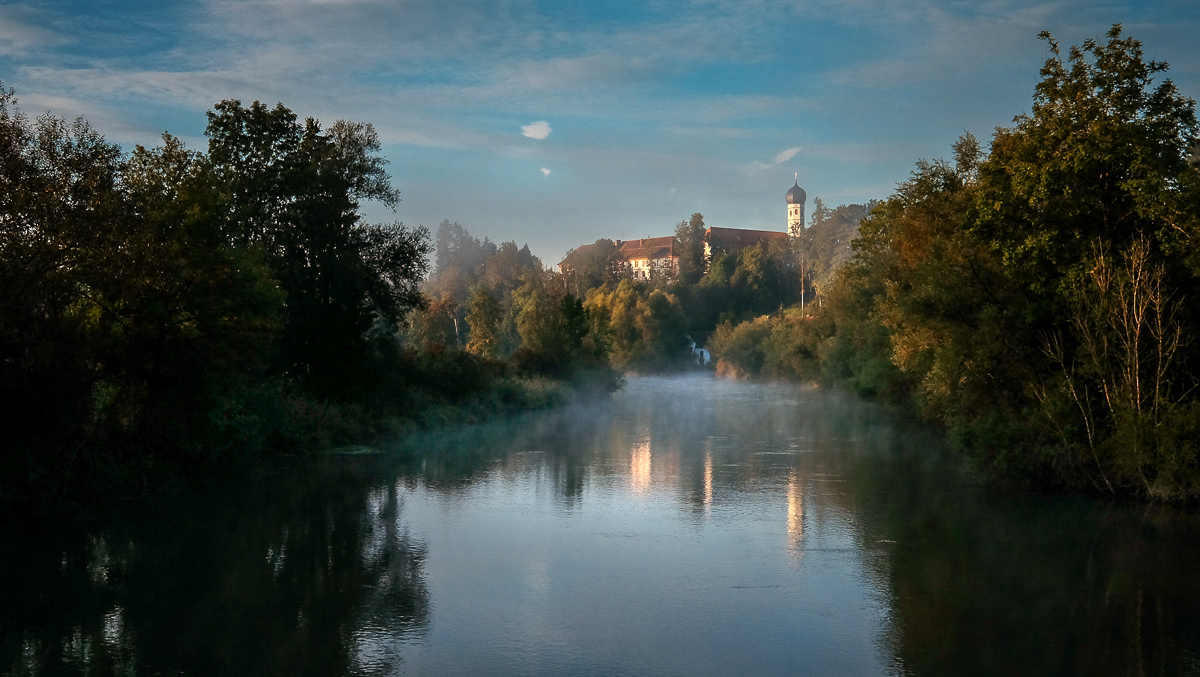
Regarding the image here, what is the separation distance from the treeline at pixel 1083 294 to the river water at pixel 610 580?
119 cm

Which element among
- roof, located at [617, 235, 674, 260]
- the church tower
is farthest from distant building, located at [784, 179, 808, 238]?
roof, located at [617, 235, 674, 260]

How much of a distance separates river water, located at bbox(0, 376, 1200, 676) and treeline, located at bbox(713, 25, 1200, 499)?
47.0 inches

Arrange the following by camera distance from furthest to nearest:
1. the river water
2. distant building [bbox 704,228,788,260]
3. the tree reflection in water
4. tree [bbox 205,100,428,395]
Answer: distant building [bbox 704,228,788,260] < tree [bbox 205,100,428,395] < the river water < the tree reflection in water

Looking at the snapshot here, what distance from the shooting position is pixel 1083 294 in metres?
19.4

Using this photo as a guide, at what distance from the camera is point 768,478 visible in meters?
22.4

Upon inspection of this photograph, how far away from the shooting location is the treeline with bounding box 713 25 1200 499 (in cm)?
1842

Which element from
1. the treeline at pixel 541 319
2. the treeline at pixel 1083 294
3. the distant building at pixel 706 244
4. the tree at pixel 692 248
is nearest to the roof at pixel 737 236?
the distant building at pixel 706 244

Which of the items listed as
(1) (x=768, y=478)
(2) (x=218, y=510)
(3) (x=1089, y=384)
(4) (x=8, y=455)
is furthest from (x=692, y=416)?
(4) (x=8, y=455)

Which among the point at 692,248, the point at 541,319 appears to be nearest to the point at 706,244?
the point at 692,248

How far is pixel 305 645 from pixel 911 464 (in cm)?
1965

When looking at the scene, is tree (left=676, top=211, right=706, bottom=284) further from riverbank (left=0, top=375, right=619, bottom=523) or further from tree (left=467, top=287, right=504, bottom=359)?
riverbank (left=0, top=375, right=619, bottom=523)

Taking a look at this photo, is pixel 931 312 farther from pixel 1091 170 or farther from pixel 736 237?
pixel 736 237

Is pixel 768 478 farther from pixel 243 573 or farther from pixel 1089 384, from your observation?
pixel 243 573

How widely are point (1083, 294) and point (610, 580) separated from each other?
12646 mm
